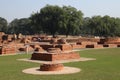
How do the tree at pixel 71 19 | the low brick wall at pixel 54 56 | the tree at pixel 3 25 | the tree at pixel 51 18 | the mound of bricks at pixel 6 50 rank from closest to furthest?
the low brick wall at pixel 54 56
the mound of bricks at pixel 6 50
the tree at pixel 71 19
the tree at pixel 51 18
the tree at pixel 3 25

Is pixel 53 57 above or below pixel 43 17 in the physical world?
below

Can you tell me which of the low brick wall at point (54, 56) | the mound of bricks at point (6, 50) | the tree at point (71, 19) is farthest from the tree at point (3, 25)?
the low brick wall at point (54, 56)

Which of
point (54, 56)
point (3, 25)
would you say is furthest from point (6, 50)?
point (3, 25)

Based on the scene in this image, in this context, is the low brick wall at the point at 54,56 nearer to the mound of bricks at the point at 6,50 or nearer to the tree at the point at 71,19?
the mound of bricks at the point at 6,50

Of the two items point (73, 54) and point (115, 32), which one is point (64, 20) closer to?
point (115, 32)

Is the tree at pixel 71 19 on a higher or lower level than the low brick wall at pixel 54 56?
higher

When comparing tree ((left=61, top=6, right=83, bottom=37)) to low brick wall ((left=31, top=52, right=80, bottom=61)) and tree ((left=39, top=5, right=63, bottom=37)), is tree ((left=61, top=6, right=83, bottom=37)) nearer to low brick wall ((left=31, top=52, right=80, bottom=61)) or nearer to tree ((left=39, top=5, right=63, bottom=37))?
tree ((left=39, top=5, right=63, bottom=37))

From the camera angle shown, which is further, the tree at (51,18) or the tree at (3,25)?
the tree at (3,25)

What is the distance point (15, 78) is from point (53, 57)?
7.78m

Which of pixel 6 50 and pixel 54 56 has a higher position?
pixel 6 50

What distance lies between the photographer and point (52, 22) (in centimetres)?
5869

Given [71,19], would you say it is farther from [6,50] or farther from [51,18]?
[6,50]

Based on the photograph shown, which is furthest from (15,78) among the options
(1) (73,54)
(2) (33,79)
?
(1) (73,54)

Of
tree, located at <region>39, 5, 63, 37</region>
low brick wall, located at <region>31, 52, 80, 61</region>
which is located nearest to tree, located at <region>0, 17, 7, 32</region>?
tree, located at <region>39, 5, 63, 37</region>
